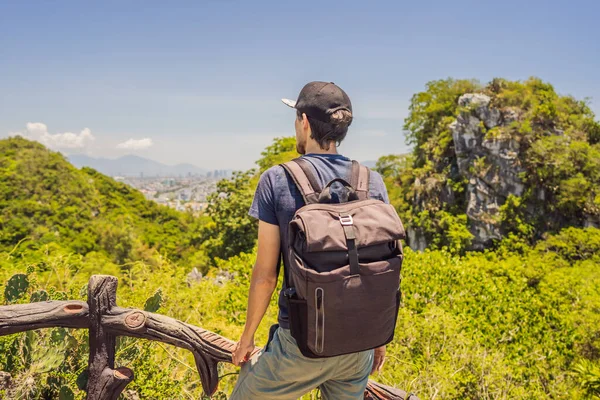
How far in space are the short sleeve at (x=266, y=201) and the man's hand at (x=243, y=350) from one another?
1.64 ft

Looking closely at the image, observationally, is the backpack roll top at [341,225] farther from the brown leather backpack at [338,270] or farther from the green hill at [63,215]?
the green hill at [63,215]

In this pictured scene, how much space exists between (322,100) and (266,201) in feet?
1.39

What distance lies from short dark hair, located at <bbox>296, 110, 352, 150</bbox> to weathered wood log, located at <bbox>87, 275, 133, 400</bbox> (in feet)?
3.36

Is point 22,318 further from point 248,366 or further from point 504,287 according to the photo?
point 504,287

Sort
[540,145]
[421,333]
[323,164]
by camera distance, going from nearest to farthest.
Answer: [323,164] < [421,333] < [540,145]

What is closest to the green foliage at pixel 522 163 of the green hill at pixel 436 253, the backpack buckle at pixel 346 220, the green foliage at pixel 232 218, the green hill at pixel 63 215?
the green hill at pixel 436 253

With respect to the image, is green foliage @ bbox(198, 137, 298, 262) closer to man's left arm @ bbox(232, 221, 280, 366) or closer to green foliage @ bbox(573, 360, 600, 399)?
green foliage @ bbox(573, 360, 600, 399)

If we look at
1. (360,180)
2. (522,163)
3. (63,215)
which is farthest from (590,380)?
(63,215)

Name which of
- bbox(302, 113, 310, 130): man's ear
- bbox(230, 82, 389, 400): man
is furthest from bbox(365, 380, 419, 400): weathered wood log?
bbox(302, 113, 310, 130): man's ear

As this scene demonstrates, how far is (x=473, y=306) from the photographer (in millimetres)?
8336

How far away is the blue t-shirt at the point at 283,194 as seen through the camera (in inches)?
61.7

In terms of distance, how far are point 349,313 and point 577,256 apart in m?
19.9

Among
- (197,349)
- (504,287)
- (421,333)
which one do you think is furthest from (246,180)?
(197,349)

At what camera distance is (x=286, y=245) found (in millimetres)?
1604
